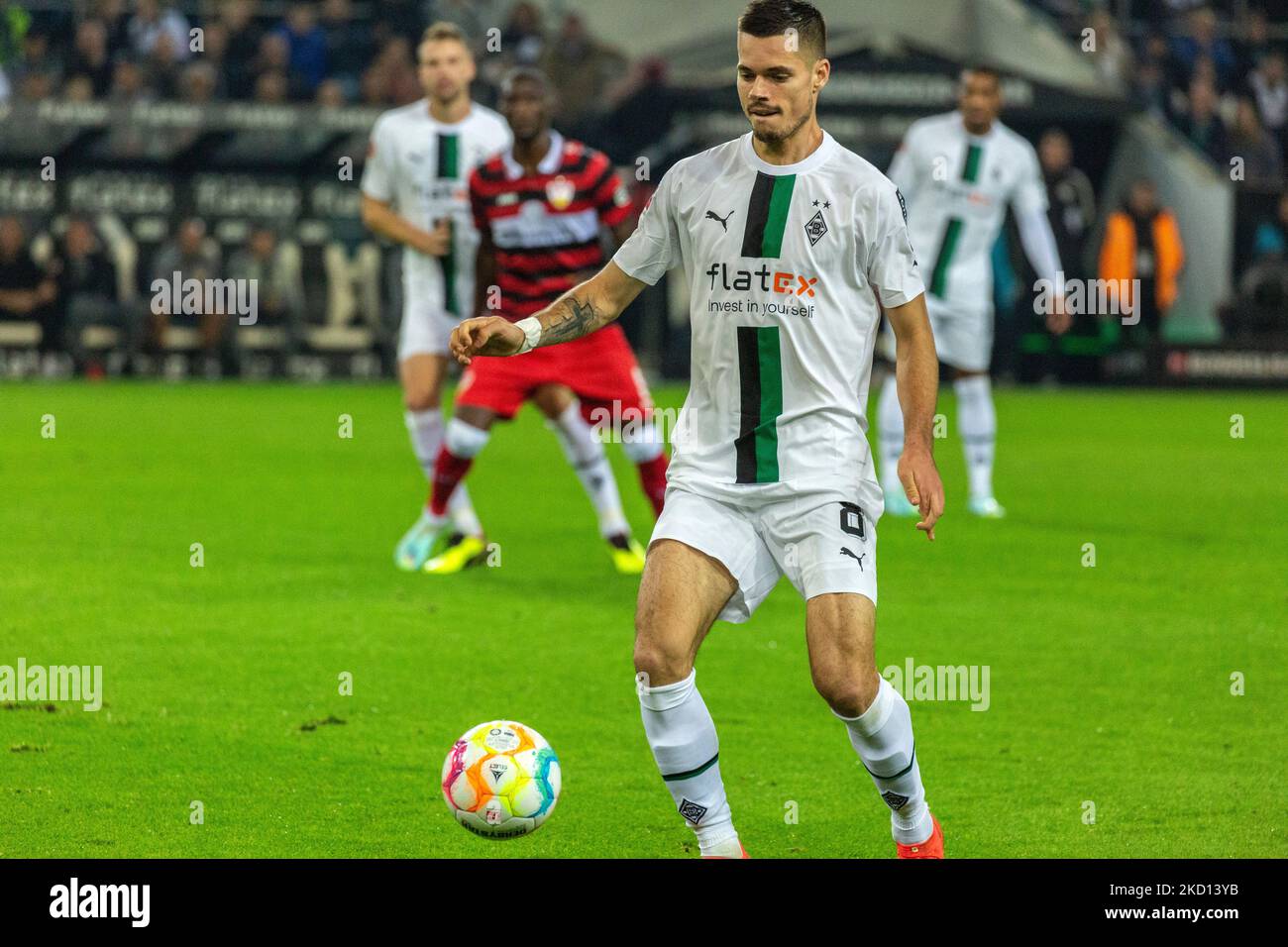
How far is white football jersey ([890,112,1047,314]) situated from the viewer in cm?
1160

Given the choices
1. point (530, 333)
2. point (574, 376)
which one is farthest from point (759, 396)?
point (574, 376)

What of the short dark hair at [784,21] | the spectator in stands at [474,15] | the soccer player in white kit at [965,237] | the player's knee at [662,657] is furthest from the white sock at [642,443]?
the spectator in stands at [474,15]

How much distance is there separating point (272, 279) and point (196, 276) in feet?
→ 2.78

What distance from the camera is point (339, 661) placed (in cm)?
721

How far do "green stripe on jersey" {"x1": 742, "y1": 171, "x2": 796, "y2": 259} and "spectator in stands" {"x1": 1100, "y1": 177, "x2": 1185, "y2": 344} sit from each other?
18887 millimetres

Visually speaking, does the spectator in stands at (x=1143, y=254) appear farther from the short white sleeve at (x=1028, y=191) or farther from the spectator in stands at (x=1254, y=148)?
the short white sleeve at (x=1028, y=191)

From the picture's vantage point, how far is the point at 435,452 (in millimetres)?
9883

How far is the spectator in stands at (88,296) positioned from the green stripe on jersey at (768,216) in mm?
18036

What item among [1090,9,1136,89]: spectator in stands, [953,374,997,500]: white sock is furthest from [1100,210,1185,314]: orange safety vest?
[953,374,997,500]: white sock

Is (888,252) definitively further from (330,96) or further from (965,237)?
(330,96)

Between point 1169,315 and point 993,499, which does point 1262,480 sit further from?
point 1169,315

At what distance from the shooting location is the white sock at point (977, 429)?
38.1 ft

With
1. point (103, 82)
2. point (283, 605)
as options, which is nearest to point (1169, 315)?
point (103, 82)
